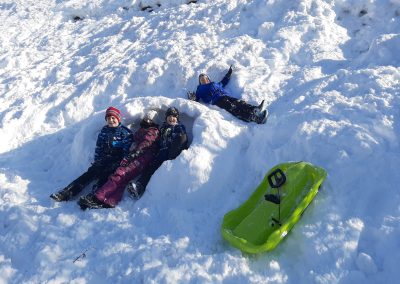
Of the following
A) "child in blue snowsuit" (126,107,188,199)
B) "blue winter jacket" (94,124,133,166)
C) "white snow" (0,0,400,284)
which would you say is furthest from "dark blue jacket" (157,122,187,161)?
"blue winter jacket" (94,124,133,166)

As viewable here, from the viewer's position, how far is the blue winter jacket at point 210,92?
816cm

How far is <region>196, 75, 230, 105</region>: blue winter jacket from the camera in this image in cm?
816

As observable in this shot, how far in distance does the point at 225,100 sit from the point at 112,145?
234 cm

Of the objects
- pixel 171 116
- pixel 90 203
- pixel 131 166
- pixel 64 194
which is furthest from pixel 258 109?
pixel 64 194

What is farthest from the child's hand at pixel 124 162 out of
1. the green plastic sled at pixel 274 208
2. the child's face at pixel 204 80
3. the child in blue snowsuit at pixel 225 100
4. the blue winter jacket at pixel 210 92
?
the child's face at pixel 204 80

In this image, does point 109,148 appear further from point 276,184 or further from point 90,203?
point 276,184

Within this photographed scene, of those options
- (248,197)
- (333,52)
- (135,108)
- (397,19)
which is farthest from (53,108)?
(397,19)

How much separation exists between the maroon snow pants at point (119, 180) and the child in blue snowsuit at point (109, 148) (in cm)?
38

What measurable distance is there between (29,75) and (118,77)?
2534 millimetres

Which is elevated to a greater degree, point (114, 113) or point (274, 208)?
point (114, 113)

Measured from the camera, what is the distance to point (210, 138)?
6.55 m

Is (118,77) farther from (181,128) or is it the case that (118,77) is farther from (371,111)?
(371,111)

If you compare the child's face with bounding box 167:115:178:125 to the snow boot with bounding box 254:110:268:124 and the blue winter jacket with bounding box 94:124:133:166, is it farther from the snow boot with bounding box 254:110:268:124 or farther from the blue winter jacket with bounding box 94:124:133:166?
the snow boot with bounding box 254:110:268:124

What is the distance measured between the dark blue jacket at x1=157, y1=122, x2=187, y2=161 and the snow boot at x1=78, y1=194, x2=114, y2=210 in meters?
1.26
